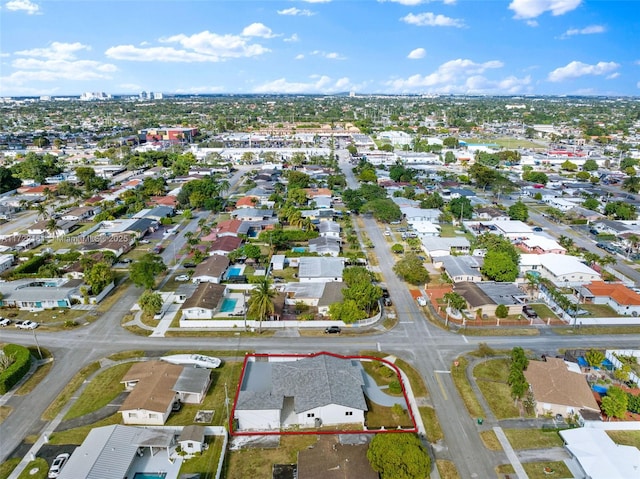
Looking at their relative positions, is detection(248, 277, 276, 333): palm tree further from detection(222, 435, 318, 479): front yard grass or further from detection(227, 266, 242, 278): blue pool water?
detection(222, 435, 318, 479): front yard grass

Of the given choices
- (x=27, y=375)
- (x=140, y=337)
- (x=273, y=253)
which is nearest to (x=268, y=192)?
(x=273, y=253)

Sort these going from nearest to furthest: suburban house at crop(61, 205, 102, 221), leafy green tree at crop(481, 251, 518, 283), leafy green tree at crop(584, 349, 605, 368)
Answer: leafy green tree at crop(584, 349, 605, 368) → leafy green tree at crop(481, 251, 518, 283) → suburban house at crop(61, 205, 102, 221)

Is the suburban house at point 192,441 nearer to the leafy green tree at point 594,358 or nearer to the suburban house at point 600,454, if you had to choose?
the suburban house at point 600,454

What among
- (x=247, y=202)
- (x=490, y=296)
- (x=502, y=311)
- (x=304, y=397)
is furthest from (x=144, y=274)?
(x=502, y=311)

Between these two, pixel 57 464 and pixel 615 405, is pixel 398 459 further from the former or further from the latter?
pixel 57 464

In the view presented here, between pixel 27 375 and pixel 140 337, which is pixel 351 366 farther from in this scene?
pixel 27 375

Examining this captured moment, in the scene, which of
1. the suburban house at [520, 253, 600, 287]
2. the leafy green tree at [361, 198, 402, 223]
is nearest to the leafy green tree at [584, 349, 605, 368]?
the suburban house at [520, 253, 600, 287]

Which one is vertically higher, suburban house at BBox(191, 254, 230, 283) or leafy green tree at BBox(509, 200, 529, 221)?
leafy green tree at BBox(509, 200, 529, 221)
